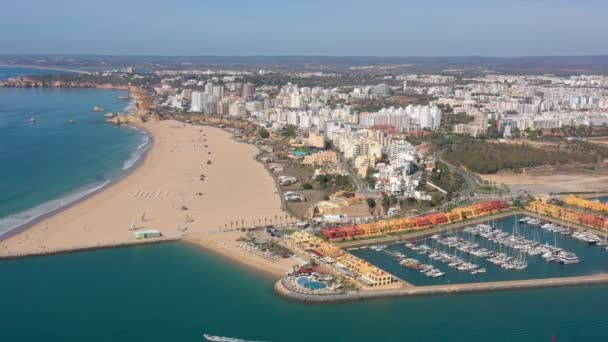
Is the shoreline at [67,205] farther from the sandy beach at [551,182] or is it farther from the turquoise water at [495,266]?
the sandy beach at [551,182]

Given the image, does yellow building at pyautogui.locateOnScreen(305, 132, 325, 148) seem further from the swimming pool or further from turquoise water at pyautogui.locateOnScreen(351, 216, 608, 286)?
the swimming pool

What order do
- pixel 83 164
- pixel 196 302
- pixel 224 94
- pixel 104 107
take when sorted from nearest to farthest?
pixel 196 302, pixel 83 164, pixel 104 107, pixel 224 94

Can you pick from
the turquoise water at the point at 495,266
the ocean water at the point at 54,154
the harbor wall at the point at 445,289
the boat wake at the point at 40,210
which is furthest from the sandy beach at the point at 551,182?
the ocean water at the point at 54,154

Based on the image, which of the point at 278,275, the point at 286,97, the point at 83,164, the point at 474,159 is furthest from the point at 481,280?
the point at 286,97

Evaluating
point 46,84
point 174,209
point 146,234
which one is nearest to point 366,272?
point 146,234

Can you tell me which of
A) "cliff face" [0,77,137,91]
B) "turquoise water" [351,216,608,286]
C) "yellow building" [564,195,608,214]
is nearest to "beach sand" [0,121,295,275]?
"turquoise water" [351,216,608,286]

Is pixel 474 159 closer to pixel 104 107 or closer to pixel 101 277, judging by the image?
pixel 101 277

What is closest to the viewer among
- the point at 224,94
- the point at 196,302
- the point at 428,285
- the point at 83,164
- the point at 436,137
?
the point at 196,302

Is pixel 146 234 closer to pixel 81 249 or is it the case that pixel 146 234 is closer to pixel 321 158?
pixel 81 249
